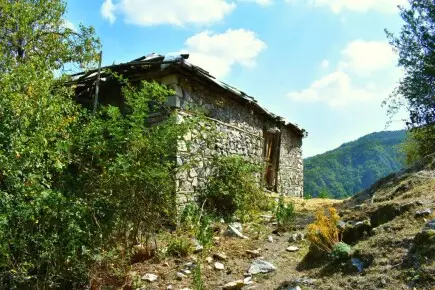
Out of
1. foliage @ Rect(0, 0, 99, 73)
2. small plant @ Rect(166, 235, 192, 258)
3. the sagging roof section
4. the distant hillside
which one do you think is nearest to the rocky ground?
small plant @ Rect(166, 235, 192, 258)

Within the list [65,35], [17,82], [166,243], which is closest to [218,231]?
[166,243]

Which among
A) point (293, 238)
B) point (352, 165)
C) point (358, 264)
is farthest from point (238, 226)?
point (352, 165)

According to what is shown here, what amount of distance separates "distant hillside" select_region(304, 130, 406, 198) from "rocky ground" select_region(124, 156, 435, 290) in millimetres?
28103

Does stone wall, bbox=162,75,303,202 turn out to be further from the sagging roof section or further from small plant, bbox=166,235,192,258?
small plant, bbox=166,235,192,258

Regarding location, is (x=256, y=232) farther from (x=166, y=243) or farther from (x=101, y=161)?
(x=101, y=161)

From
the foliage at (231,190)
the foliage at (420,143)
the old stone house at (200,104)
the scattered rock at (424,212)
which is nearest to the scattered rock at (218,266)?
the old stone house at (200,104)

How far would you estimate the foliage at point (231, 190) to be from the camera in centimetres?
688

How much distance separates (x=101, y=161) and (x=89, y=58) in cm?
388

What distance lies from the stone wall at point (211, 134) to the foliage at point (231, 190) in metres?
0.21

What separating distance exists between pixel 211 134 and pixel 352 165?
37774 mm

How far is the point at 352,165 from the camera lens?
4162cm

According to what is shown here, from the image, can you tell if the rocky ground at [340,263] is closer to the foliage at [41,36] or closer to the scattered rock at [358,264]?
the scattered rock at [358,264]

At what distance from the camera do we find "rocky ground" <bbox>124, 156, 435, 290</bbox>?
328 cm

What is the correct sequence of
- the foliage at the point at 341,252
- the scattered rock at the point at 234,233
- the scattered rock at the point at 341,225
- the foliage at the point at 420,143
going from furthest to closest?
the foliage at the point at 420,143
the scattered rock at the point at 234,233
the scattered rock at the point at 341,225
the foliage at the point at 341,252
